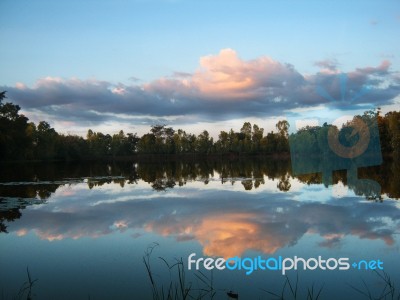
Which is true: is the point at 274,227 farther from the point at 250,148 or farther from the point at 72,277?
the point at 250,148

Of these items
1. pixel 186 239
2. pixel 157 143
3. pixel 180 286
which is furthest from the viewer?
pixel 157 143

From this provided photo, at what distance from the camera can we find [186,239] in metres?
8.87

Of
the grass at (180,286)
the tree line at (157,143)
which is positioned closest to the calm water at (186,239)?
the grass at (180,286)

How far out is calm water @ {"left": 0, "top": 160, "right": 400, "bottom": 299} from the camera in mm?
6070

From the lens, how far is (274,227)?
33.1 feet

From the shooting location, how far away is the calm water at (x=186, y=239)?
6070 mm

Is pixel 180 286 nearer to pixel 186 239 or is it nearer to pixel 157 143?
pixel 186 239

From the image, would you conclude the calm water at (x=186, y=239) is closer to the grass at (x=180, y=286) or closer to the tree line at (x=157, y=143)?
the grass at (x=180, y=286)

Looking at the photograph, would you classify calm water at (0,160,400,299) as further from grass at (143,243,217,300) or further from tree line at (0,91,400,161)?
tree line at (0,91,400,161)

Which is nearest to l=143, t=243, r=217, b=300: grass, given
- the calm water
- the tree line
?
the calm water

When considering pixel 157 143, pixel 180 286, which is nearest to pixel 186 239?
pixel 180 286

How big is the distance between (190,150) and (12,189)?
86.2 metres

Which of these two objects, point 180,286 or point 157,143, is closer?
point 180,286

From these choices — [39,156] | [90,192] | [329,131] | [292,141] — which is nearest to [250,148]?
[292,141]
